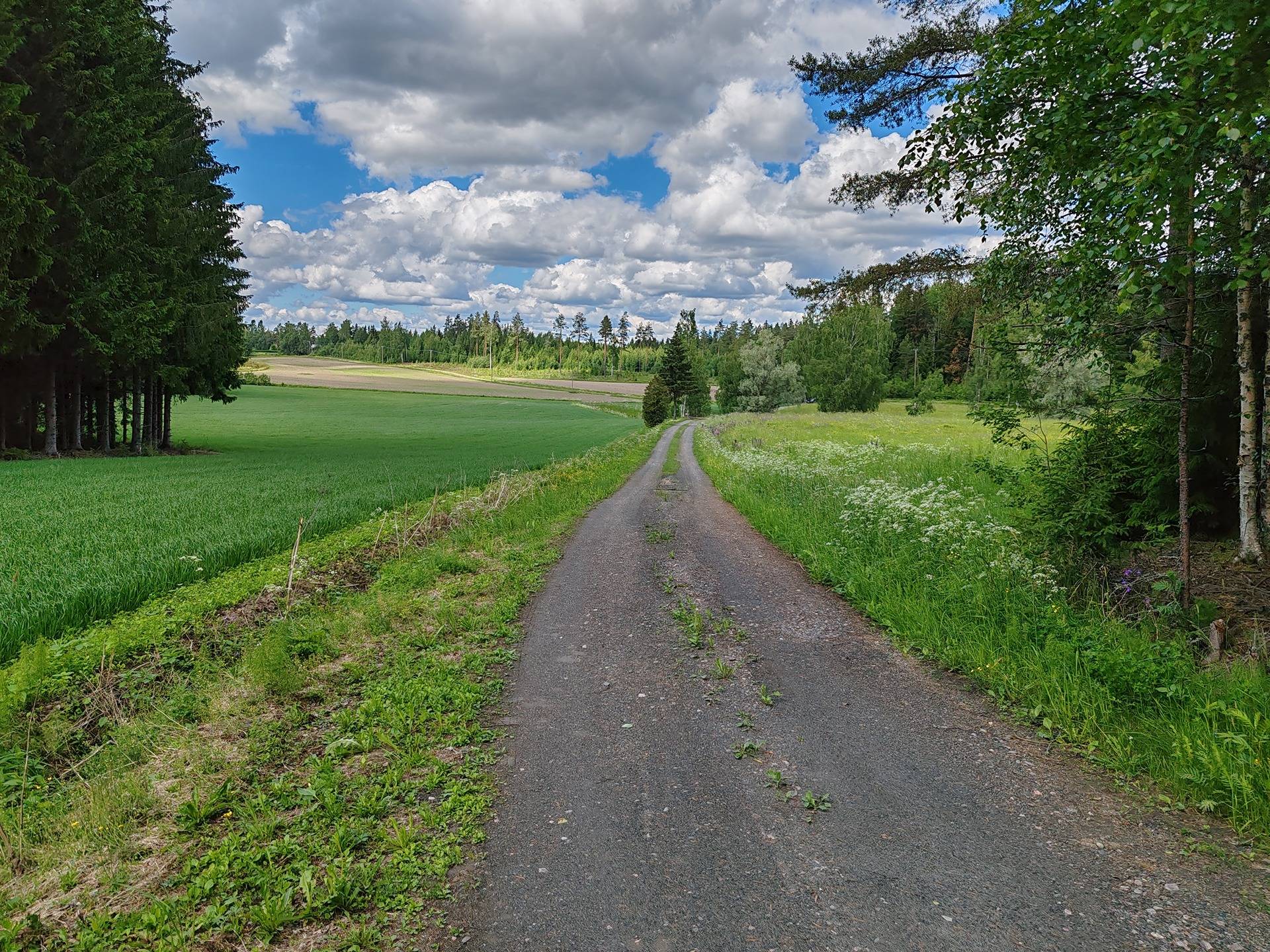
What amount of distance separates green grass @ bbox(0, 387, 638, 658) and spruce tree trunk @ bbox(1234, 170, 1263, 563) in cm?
1272

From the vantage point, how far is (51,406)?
2572 centimetres

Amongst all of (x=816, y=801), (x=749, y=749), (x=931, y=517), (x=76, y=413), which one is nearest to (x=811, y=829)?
(x=816, y=801)

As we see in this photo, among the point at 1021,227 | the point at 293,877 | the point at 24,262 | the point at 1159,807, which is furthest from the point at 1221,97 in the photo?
the point at 24,262

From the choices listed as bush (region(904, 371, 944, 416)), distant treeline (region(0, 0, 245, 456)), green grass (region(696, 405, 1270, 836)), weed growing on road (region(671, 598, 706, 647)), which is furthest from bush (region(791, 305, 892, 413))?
weed growing on road (region(671, 598, 706, 647))

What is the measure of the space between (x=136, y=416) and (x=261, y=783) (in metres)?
33.7

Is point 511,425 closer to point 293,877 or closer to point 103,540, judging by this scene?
point 103,540

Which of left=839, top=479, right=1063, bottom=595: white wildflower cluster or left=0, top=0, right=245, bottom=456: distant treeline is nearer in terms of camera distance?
left=839, top=479, right=1063, bottom=595: white wildflower cluster

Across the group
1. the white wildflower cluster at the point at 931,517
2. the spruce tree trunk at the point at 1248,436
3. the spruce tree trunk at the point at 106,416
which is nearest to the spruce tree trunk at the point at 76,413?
the spruce tree trunk at the point at 106,416

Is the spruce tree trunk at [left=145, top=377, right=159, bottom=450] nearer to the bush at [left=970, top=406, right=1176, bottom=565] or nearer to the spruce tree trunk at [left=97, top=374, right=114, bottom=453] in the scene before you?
the spruce tree trunk at [left=97, top=374, right=114, bottom=453]

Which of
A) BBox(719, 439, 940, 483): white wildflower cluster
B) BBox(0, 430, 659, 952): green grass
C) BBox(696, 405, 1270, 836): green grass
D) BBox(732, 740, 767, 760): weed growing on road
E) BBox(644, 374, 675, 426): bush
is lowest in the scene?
BBox(0, 430, 659, 952): green grass

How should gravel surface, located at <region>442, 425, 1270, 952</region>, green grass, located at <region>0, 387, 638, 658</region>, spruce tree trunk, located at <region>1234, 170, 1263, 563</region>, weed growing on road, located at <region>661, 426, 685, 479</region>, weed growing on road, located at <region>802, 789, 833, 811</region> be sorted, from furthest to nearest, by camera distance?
1. weed growing on road, located at <region>661, 426, 685, 479</region>
2. green grass, located at <region>0, 387, 638, 658</region>
3. spruce tree trunk, located at <region>1234, 170, 1263, 563</region>
4. weed growing on road, located at <region>802, 789, 833, 811</region>
5. gravel surface, located at <region>442, 425, 1270, 952</region>

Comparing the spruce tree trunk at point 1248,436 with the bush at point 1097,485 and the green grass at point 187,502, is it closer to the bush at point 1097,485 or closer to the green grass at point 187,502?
the bush at point 1097,485

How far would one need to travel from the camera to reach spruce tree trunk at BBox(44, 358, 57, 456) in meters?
25.4

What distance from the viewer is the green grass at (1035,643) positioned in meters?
4.24
